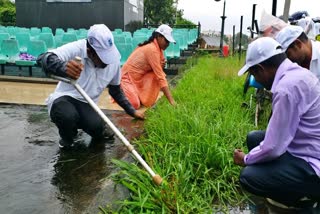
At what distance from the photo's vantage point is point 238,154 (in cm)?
288

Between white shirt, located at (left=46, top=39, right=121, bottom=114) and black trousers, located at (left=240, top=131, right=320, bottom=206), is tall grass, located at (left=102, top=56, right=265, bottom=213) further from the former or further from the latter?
white shirt, located at (left=46, top=39, right=121, bottom=114)

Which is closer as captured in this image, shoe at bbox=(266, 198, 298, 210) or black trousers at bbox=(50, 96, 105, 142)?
shoe at bbox=(266, 198, 298, 210)

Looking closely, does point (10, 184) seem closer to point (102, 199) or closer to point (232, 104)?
point (102, 199)

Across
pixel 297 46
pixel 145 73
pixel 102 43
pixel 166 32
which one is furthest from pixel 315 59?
pixel 145 73

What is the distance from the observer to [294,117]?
2.45 metres

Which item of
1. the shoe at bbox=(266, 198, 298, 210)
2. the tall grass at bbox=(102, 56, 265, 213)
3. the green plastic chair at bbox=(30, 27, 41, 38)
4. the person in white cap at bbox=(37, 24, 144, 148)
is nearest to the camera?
the tall grass at bbox=(102, 56, 265, 213)

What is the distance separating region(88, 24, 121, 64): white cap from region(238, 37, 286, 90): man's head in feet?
4.80

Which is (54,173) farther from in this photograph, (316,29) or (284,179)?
(316,29)

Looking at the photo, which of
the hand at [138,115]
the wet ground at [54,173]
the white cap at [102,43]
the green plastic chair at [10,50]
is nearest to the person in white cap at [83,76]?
the white cap at [102,43]

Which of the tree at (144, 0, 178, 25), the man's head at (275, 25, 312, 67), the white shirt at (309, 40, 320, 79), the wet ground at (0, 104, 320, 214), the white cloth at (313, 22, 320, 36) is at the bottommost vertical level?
the wet ground at (0, 104, 320, 214)

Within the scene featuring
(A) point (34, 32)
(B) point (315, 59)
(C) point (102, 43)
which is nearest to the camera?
(B) point (315, 59)

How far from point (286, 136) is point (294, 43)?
89cm

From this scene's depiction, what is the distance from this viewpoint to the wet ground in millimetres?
2715

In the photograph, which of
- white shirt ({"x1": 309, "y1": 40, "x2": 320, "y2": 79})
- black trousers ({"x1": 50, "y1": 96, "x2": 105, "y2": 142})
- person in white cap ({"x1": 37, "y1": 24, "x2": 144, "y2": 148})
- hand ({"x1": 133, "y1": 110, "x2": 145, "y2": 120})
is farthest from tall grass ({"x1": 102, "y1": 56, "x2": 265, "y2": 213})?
white shirt ({"x1": 309, "y1": 40, "x2": 320, "y2": 79})
